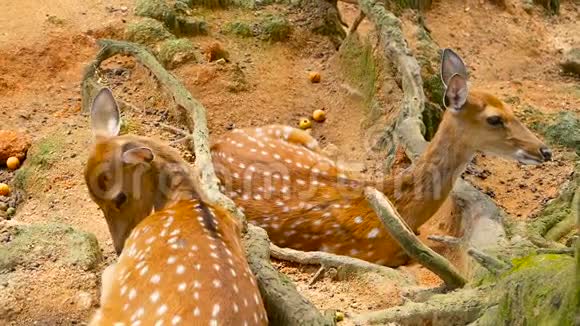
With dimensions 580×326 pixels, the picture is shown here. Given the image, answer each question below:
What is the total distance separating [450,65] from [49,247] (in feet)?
10.6

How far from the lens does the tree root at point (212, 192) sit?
446cm

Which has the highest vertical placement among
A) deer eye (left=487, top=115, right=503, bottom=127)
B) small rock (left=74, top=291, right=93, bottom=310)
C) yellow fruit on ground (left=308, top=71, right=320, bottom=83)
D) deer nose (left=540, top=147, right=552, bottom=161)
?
deer eye (left=487, top=115, right=503, bottom=127)

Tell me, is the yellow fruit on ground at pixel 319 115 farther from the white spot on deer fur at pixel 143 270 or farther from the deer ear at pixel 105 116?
the white spot on deer fur at pixel 143 270

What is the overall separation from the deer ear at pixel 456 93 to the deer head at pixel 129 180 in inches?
82.9

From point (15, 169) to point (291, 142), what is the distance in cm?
224

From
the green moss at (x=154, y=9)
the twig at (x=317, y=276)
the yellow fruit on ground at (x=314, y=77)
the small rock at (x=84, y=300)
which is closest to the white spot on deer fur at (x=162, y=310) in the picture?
the small rock at (x=84, y=300)

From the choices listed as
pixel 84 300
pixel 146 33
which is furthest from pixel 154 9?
pixel 84 300

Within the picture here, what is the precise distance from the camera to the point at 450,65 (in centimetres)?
657

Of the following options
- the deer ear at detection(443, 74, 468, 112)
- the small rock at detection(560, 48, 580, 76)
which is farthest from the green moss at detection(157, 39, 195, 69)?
the small rock at detection(560, 48, 580, 76)

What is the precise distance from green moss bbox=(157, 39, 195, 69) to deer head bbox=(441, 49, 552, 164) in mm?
2616

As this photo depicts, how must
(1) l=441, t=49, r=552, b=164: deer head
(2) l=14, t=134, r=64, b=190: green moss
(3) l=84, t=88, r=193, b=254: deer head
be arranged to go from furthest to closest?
(2) l=14, t=134, r=64, b=190: green moss < (1) l=441, t=49, r=552, b=164: deer head < (3) l=84, t=88, r=193, b=254: deer head

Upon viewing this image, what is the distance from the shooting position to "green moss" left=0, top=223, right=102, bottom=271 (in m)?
5.15

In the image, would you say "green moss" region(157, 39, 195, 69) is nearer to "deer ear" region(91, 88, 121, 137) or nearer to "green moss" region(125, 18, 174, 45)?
"green moss" region(125, 18, 174, 45)

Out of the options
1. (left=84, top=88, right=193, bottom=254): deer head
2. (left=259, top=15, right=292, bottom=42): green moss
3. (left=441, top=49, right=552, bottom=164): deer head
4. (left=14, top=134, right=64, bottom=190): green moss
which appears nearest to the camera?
(left=84, top=88, right=193, bottom=254): deer head
